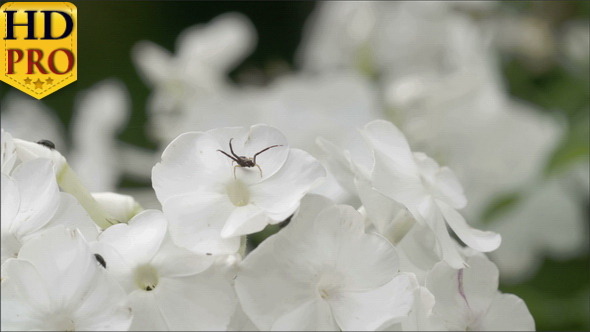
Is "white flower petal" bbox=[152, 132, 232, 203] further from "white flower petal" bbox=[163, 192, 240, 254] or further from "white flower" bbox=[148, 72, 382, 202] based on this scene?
"white flower" bbox=[148, 72, 382, 202]

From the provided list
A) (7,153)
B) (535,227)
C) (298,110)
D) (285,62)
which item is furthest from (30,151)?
(285,62)

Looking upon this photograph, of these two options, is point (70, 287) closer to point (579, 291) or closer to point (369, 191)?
point (369, 191)

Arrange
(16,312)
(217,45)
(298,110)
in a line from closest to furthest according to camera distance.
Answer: (16,312) → (298,110) → (217,45)

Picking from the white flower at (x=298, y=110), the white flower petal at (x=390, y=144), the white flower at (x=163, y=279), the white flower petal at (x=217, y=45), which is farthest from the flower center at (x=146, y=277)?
the white flower petal at (x=217, y=45)

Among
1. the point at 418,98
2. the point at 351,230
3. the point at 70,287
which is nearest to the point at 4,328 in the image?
the point at 70,287

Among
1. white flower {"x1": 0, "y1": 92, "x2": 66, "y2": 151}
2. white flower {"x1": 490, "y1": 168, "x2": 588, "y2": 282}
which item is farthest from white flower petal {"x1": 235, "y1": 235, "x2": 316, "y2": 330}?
white flower {"x1": 0, "y1": 92, "x2": 66, "y2": 151}

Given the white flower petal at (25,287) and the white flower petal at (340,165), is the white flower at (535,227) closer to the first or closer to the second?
the white flower petal at (340,165)

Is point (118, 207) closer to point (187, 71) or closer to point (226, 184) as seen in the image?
point (226, 184)
